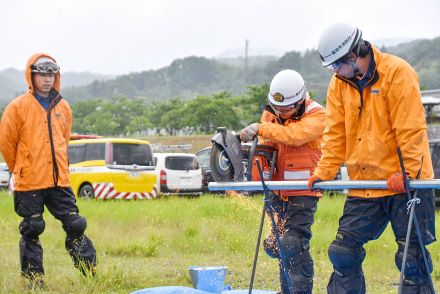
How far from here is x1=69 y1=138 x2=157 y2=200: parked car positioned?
18094mm

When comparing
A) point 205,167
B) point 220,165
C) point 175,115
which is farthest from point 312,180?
point 175,115

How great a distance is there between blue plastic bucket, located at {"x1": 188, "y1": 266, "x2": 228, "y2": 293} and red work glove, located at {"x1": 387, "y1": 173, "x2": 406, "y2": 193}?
2718 mm

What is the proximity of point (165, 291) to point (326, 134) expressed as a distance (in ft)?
6.29

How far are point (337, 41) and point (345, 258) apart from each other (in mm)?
1363

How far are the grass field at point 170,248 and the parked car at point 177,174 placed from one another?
4.73m

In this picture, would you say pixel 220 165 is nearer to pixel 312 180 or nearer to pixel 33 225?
pixel 312 180

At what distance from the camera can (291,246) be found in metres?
5.83

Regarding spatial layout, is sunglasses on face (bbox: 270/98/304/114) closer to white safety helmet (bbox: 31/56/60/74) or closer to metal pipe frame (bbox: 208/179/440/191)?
metal pipe frame (bbox: 208/179/440/191)

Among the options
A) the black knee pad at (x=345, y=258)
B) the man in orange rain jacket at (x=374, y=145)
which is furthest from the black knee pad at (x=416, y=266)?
the black knee pad at (x=345, y=258)

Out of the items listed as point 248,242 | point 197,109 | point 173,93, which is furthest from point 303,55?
point 248,242

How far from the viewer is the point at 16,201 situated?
7031mm

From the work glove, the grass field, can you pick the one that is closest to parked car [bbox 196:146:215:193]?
the grass field

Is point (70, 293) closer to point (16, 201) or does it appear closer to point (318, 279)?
point (16, 201)

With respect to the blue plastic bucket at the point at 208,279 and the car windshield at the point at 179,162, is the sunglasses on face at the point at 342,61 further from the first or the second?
the car windshield at the point at 179,162
